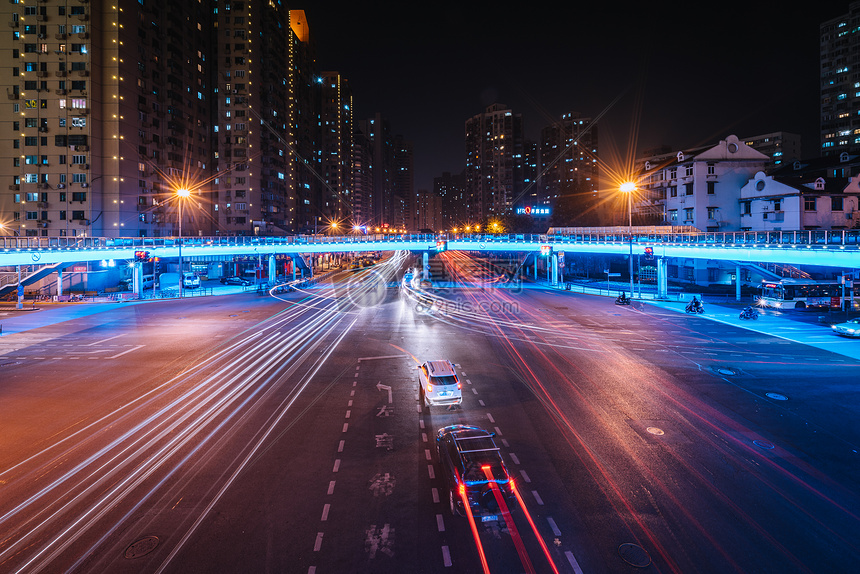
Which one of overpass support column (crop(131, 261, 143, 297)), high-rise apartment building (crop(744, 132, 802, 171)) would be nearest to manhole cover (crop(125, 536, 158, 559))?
overpass support column (crop(131, 261, 143, 297))

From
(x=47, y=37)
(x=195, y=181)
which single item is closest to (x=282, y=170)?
(x=195, y=181)

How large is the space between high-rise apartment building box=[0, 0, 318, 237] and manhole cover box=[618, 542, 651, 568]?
78109 millimetres

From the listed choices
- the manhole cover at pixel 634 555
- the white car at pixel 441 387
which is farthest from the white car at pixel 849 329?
the manhole cover at pixel 634 555

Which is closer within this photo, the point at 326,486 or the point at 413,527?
the point at 413,527

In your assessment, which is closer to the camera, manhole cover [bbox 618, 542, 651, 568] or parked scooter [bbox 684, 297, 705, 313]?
manhole cover [bbox 618, 542, 651, 568]

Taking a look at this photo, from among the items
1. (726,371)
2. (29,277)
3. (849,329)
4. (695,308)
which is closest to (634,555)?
(726,371)

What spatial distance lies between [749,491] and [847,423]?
7594 millimetres

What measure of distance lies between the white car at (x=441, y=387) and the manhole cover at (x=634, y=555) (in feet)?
28.1

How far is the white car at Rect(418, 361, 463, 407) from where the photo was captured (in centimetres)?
1792

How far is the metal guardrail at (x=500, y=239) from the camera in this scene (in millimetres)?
33688

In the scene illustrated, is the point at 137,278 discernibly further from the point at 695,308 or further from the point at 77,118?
the point at 695,308

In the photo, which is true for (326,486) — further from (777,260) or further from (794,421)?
(777,260)

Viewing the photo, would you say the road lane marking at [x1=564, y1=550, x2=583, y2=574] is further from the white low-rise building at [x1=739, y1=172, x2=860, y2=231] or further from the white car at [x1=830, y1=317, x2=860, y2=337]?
the white low-rise building at [x1=739, y1=172, x2=860, y2=231]

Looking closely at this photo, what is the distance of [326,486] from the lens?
12500 millimetres
